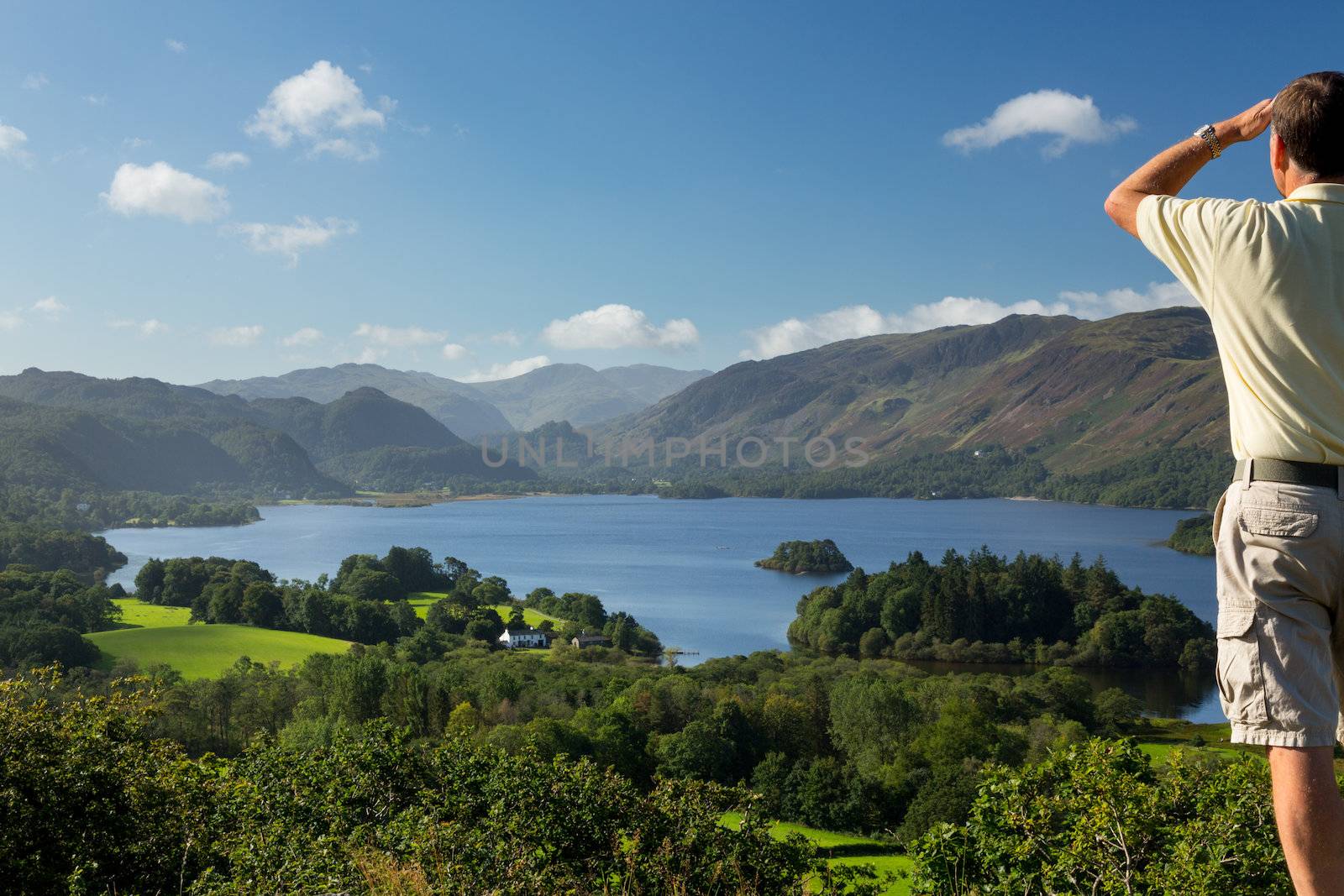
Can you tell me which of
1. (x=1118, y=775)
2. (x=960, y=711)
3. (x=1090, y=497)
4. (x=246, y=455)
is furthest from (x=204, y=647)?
(x=246, y=455)

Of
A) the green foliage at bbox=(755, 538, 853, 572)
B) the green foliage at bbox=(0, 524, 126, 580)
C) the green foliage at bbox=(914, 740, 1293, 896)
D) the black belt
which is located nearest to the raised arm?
the black belt

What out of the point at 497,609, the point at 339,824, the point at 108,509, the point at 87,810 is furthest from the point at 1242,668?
the point at 108,509

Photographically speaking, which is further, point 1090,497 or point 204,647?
point 1090,497

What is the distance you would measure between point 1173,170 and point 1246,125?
15 centimetres

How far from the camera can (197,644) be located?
134 feet

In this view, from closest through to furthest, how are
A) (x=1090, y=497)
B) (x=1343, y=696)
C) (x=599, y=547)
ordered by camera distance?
1. (x=1343, y=696)
2. (x=599, y=547)
3. (x=1090, y=497)

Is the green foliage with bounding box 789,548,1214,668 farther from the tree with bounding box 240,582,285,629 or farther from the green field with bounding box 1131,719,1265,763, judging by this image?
the tree with bounding box 240,582,285,629

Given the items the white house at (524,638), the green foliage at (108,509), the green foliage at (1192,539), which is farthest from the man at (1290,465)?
the green foliage at (108,509)

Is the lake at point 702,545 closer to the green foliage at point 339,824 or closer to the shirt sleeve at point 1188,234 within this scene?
the green foliage at point 339,824

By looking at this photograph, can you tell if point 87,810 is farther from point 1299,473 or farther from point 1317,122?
point 1317,122

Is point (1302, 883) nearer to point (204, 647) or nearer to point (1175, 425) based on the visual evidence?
point (204, 647)

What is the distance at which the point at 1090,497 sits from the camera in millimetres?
138875

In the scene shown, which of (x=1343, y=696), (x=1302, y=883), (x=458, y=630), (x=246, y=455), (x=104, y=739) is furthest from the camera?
(x=246, y=455)

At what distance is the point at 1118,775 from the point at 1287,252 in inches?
287
